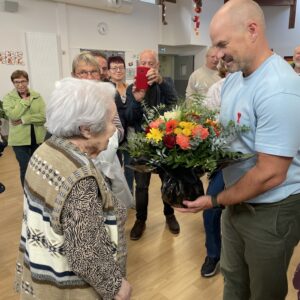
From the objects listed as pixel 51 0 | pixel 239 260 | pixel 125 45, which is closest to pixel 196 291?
pixel 239 260

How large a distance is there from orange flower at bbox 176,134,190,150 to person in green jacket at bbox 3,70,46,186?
257cm

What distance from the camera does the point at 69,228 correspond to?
2.94ft

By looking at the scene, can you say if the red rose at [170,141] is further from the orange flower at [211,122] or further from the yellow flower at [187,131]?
the orange flower at [211,122]

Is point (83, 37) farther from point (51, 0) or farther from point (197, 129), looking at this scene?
point (197, 129)

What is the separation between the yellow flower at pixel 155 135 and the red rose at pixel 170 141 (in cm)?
2

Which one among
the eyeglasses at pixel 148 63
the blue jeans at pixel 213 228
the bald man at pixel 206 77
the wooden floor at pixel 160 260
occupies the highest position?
the eyeglasses at pixel 148 63

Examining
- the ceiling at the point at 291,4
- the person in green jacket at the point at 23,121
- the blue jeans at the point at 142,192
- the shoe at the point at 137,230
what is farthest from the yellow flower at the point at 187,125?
the ceiling at the point at 291,4

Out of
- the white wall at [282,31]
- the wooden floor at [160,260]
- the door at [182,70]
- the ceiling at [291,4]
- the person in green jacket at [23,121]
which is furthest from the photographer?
the door at [182,70]

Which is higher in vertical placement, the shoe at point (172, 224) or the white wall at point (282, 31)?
the white wall at point (282, 31)

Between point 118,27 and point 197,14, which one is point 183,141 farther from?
point 197,14

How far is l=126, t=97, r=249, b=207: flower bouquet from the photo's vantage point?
1.00m

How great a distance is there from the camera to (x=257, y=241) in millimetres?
1163

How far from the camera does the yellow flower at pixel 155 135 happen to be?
103cm

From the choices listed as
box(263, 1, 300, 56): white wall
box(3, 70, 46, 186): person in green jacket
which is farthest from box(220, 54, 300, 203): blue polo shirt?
box(263, 1, 300, 56): white wall
